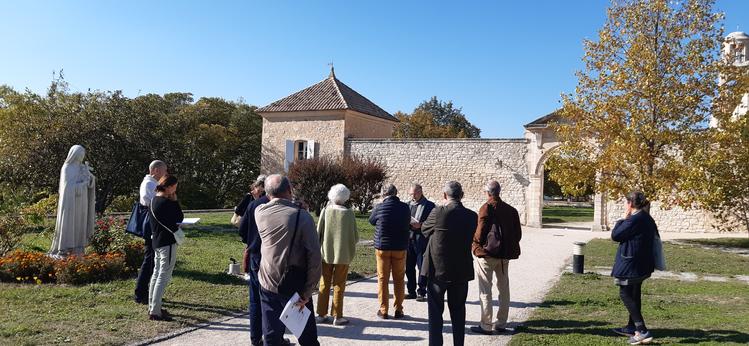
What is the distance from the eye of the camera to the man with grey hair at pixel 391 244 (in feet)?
21.7

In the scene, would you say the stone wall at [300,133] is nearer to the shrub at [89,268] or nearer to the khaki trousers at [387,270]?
the shrub at [89,268]

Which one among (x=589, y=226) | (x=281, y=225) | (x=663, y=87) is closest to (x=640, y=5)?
(x=663, y=87)

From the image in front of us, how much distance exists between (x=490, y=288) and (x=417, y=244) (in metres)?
1.96

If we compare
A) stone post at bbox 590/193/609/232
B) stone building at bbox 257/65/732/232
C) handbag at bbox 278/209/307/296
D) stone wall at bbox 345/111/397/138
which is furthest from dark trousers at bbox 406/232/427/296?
stone wall at bbox 345/111/397/138

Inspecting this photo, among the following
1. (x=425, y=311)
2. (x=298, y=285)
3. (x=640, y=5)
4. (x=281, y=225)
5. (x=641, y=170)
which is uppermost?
(x=640, y=5)

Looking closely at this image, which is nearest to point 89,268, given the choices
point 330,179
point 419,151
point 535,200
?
point 330,179

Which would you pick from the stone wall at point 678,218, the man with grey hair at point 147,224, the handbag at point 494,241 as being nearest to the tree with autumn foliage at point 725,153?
the stone wall at point 678,218

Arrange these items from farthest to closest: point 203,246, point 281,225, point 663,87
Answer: point 663,87 → point 203,246 → point 281,225

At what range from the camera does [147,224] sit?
22.2 feet

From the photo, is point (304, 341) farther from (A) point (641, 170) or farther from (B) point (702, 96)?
(B) point (702, 96)

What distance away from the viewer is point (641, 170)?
16328 mm

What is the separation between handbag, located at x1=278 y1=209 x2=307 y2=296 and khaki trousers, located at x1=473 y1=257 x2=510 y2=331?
270cm

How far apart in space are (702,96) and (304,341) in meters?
16.1

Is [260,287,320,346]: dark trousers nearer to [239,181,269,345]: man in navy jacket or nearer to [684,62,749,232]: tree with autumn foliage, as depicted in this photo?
[239,181,269,345]: man in navy jacket
